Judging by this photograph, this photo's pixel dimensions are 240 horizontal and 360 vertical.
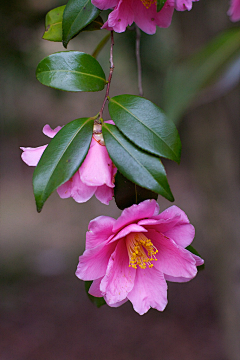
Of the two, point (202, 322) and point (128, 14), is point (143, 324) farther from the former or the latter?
point (128, 14)

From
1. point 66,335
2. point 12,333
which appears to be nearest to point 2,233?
point 12,333

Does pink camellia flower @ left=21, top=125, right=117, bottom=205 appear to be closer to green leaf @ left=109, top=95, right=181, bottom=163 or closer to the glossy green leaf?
green leaf @ left=109, top=95, right=181, bottom=163

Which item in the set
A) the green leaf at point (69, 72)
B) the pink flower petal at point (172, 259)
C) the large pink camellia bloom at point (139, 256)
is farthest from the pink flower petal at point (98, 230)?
the green leaf at point (69, 72)

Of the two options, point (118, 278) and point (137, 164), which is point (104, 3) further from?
point (118, 278)

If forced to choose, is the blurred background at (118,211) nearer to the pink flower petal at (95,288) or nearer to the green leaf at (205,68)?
the green leaf at (205,68)

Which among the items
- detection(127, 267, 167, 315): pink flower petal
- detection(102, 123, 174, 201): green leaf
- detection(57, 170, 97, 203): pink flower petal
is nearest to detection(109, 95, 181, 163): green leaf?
detection(102, 123, 174, 201): green leaf

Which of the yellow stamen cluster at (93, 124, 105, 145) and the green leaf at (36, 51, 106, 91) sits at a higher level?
the green leaf at (36, 51, 106, 91)
